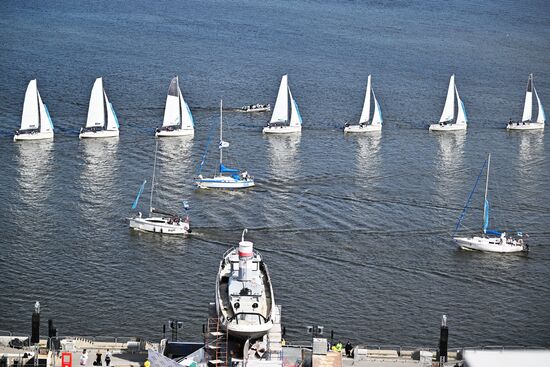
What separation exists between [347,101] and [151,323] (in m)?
59.5

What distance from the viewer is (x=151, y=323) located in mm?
64062

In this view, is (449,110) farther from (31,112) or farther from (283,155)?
(31,112)

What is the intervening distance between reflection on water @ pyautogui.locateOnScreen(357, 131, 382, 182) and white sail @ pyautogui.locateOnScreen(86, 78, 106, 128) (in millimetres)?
22553

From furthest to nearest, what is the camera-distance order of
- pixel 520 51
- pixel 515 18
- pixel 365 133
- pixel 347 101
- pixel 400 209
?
pixel 515 18 → pixel 520 51 → pixel 347 101 → pixel 365 133 → pixel 400 209

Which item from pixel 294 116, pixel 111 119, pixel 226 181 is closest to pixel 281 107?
pixel 294 116

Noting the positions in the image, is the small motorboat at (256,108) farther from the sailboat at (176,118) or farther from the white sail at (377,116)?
the white sail at (377,116)

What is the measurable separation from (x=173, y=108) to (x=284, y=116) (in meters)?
10.6

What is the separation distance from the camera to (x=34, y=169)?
93125 millimetres

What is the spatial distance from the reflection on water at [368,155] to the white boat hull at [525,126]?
13.7m

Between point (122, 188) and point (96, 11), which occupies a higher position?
point (96, 11)

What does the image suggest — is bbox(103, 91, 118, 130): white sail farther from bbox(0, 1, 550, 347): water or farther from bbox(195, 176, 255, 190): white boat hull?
bbox(195, 176, 255, 190): white boat hull

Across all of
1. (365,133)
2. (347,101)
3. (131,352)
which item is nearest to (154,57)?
(347,101)

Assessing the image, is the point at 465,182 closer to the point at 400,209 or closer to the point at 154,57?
the point at 400,209

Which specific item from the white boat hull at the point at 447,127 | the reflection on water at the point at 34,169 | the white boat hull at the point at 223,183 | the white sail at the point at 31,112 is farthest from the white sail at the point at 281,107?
the white boat hull at the point at 223,183
